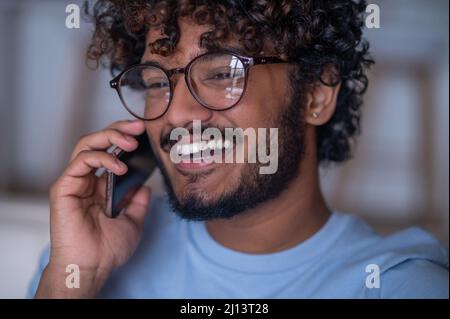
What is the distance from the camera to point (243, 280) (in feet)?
2.88

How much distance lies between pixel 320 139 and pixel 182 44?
1.30ft

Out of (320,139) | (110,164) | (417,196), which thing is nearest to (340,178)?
(417,196)

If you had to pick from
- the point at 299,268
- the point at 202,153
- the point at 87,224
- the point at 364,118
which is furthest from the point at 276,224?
the point at 364,118

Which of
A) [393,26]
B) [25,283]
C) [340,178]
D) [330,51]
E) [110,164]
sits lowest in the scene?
[25,283]

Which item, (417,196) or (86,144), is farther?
(417,196)

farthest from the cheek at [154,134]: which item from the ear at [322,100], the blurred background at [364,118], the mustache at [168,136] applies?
the blurred background at [364,118]

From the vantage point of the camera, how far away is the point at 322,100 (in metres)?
0.95

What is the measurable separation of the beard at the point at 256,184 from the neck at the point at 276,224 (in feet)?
0.07

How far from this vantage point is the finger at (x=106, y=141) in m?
0.87

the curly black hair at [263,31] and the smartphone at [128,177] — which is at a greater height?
the curly black hair at [263,31]

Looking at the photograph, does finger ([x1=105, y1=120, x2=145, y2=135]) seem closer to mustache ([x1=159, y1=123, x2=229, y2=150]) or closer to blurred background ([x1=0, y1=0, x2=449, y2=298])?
mustache ([x1=159, y1=123, x2=229, y2=150])

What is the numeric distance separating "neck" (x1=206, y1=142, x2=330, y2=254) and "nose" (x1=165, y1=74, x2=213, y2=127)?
20 cm

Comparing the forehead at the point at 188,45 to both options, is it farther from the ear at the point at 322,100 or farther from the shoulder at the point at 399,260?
the shoulder at the point at 399,260
